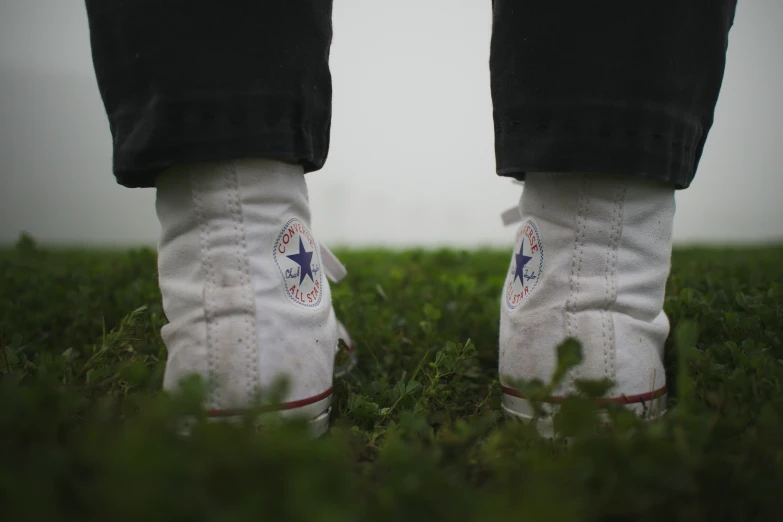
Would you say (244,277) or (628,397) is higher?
(244,277)

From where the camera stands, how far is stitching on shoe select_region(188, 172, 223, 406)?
109 centimetres

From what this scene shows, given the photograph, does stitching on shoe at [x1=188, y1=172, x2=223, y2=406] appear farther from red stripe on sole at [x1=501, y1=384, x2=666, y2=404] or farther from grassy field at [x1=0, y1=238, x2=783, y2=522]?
red stripe on sole at [x1=501, y1=384, x2=666, y2=404]

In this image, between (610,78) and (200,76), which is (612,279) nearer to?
(610,78)

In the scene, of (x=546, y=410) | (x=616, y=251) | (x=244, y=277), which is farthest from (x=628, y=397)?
(x=244, y=277)

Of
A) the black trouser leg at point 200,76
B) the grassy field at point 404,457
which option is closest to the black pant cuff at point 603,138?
the grassy field at point 404,457

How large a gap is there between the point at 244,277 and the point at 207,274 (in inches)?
3.0

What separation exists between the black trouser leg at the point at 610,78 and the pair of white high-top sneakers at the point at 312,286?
0.10 meters

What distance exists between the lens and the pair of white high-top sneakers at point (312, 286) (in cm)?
111

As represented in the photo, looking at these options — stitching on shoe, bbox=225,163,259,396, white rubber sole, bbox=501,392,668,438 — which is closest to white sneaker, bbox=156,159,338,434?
stitching on shoe, bbox=225,163,259,396

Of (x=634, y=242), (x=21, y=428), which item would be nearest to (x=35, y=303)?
(x=21, y=428)

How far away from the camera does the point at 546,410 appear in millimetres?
1181

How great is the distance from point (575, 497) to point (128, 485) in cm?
49

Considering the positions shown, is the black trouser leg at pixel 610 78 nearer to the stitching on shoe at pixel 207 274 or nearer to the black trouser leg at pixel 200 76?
the black trouser leg at pixel 200 76

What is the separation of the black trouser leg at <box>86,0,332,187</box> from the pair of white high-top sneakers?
74 millimetres
